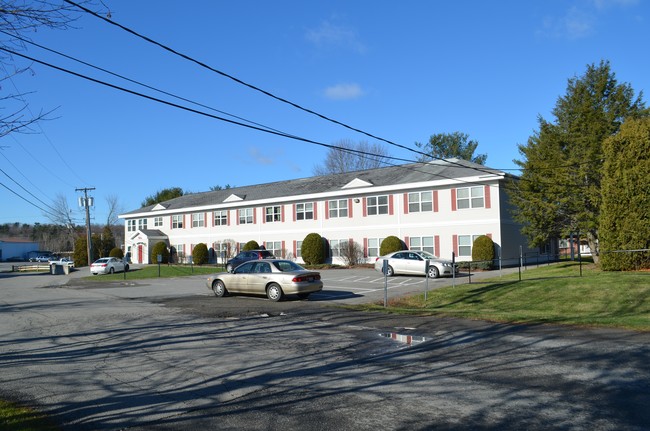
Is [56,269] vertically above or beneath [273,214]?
beneath

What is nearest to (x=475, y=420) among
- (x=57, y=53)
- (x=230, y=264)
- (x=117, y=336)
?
(x=117, y=336)

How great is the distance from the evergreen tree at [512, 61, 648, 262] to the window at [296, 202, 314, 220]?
18422 millimetres

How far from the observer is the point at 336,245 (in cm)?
4109

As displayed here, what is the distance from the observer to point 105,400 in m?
6.64

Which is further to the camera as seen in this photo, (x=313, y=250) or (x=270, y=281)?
(x=313, y=250)

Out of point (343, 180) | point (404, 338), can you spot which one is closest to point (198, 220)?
point (343, 180)

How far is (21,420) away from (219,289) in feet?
48.5

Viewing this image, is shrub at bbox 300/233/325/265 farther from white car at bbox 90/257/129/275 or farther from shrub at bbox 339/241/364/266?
white car at bbox 90/257/129/275

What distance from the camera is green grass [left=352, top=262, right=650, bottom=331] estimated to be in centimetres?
1312

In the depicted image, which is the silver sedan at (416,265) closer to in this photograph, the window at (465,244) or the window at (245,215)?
the window at (465,244)

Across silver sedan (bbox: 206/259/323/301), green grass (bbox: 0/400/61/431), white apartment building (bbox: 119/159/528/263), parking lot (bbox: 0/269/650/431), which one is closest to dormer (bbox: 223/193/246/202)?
white apartment building (bbox: 119/159/528/263)

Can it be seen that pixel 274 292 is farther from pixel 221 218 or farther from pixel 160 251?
pixel 160 251

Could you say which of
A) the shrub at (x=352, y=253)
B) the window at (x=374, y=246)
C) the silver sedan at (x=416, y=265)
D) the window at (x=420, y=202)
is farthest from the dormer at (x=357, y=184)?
the silver sedan at (x=416, y=265)

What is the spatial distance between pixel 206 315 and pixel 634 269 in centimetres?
1745
